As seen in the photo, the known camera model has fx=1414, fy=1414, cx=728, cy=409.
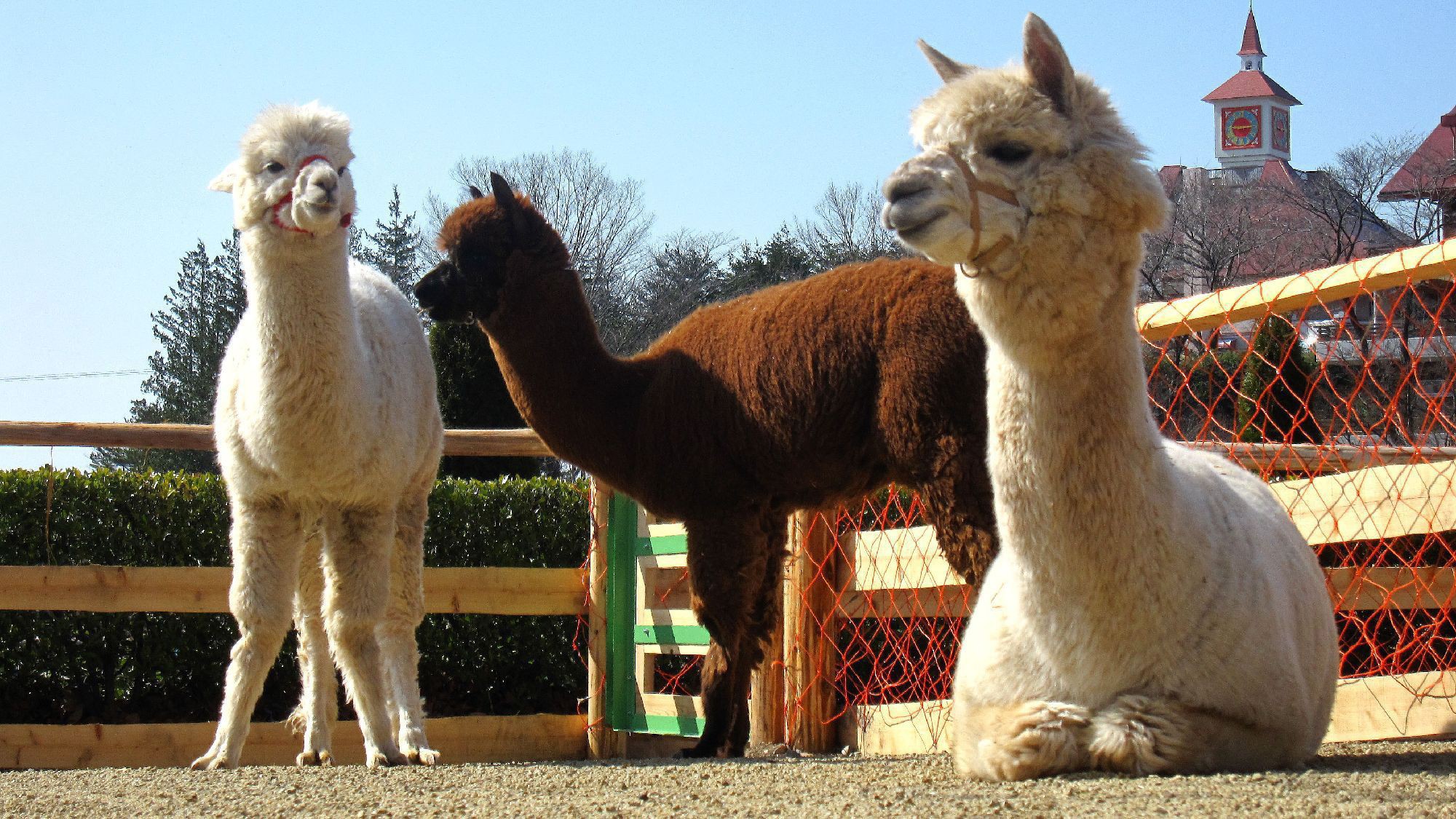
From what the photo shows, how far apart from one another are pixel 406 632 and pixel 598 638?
2.01 m

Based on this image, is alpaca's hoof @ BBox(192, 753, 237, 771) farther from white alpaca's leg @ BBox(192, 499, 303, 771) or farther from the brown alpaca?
the brown alpaca

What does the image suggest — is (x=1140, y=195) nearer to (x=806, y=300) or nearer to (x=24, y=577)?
(x=806, y=300)

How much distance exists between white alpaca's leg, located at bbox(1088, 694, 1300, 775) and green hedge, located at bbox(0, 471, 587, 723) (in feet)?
19.7

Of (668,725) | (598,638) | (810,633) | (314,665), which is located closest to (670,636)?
(668,725)

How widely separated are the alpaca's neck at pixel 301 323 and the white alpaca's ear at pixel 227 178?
226 millimetres

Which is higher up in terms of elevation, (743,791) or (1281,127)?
(1281,127)

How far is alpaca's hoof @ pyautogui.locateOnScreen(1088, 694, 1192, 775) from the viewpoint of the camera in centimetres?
306

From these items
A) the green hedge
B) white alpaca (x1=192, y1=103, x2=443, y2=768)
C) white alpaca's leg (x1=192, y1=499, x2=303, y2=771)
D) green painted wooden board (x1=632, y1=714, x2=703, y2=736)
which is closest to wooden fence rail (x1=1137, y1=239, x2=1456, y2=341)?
green painted wooden board (x1=632, y1=714, x2=703, y2=736)

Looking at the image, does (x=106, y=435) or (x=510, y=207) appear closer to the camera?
(x=510, y=207)

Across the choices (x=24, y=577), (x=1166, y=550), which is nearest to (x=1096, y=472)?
(x=1166, y=550)

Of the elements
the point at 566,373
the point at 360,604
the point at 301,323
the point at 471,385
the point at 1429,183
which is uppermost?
the point at 1429,183

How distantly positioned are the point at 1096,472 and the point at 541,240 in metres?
3.51

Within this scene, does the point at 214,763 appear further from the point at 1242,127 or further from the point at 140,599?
the point at 1242,127

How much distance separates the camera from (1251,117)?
105000 millimetres
